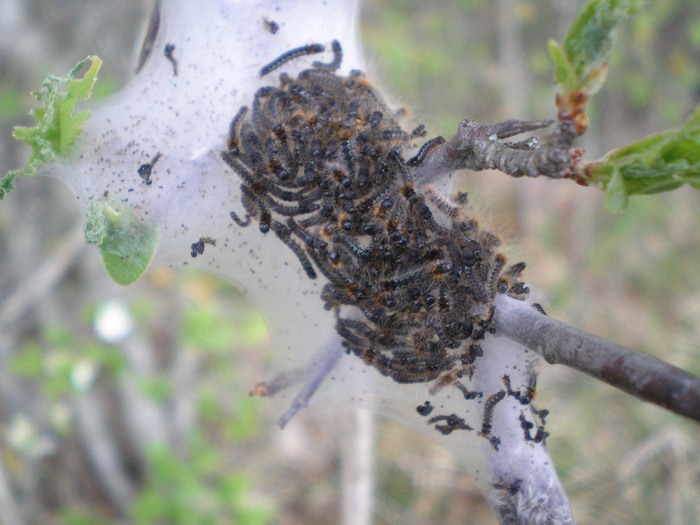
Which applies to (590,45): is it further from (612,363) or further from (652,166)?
(612,363)

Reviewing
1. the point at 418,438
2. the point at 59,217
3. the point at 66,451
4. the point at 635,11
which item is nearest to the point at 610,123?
the point at 418,438

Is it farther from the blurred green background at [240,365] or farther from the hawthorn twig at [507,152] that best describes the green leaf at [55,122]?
the blurred green background at [240,365]

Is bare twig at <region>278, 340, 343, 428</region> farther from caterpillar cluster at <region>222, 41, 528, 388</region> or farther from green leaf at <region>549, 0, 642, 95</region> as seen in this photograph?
green leaf at <region>549, 0, 642, 95</region>

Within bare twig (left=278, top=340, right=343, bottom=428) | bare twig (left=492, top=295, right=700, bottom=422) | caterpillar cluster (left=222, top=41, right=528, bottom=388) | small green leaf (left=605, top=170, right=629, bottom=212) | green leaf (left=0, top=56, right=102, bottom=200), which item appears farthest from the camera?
bare twig (left=278, top=340, right=343, bottom=428)

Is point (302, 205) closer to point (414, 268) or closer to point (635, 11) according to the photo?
point (414, 268)

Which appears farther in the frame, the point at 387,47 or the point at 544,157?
the point at 387,47

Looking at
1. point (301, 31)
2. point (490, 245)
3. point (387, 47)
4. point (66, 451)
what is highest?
point (387, 47)

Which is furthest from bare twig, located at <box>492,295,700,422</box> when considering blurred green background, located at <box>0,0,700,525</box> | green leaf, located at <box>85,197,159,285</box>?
green leaf, located at <box>85,197,159,285</box>
